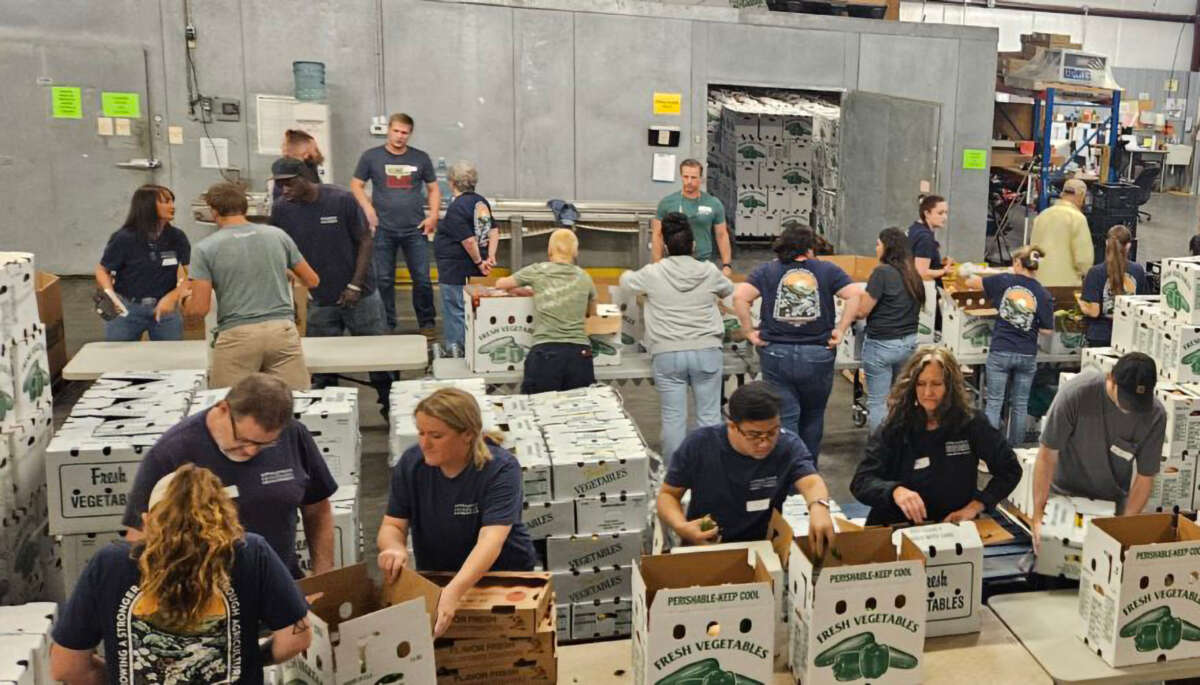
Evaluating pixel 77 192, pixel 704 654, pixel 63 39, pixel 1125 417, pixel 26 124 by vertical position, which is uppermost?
pixel 63 39

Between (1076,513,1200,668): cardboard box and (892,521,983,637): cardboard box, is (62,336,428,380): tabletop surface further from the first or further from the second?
(1076,513,1200,668): cardboard box

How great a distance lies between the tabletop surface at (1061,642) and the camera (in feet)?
10.5

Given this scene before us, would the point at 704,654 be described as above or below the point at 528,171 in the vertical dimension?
below

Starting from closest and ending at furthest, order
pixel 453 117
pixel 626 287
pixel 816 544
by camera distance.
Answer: pixel 816 544, pixel 626 287, pixel 453 117

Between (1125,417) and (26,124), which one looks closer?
(1125,417)

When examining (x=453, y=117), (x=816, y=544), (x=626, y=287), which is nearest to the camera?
(x=816, y=544)

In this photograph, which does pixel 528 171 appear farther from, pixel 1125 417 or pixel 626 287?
pixel 1125 417

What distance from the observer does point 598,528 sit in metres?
4.62

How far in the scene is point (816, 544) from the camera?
3.19 meters

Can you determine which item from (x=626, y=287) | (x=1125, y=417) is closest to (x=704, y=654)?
(x=1125, y=417)

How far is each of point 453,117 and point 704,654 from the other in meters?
9.65

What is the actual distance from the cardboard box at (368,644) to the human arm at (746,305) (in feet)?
11.4

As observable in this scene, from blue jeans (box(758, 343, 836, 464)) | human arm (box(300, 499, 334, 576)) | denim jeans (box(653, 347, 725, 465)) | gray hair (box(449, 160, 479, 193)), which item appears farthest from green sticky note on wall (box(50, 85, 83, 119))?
human arm (box(300, 499, 334, 576))

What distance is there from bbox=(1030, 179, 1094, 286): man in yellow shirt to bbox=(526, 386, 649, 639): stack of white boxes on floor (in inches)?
188
